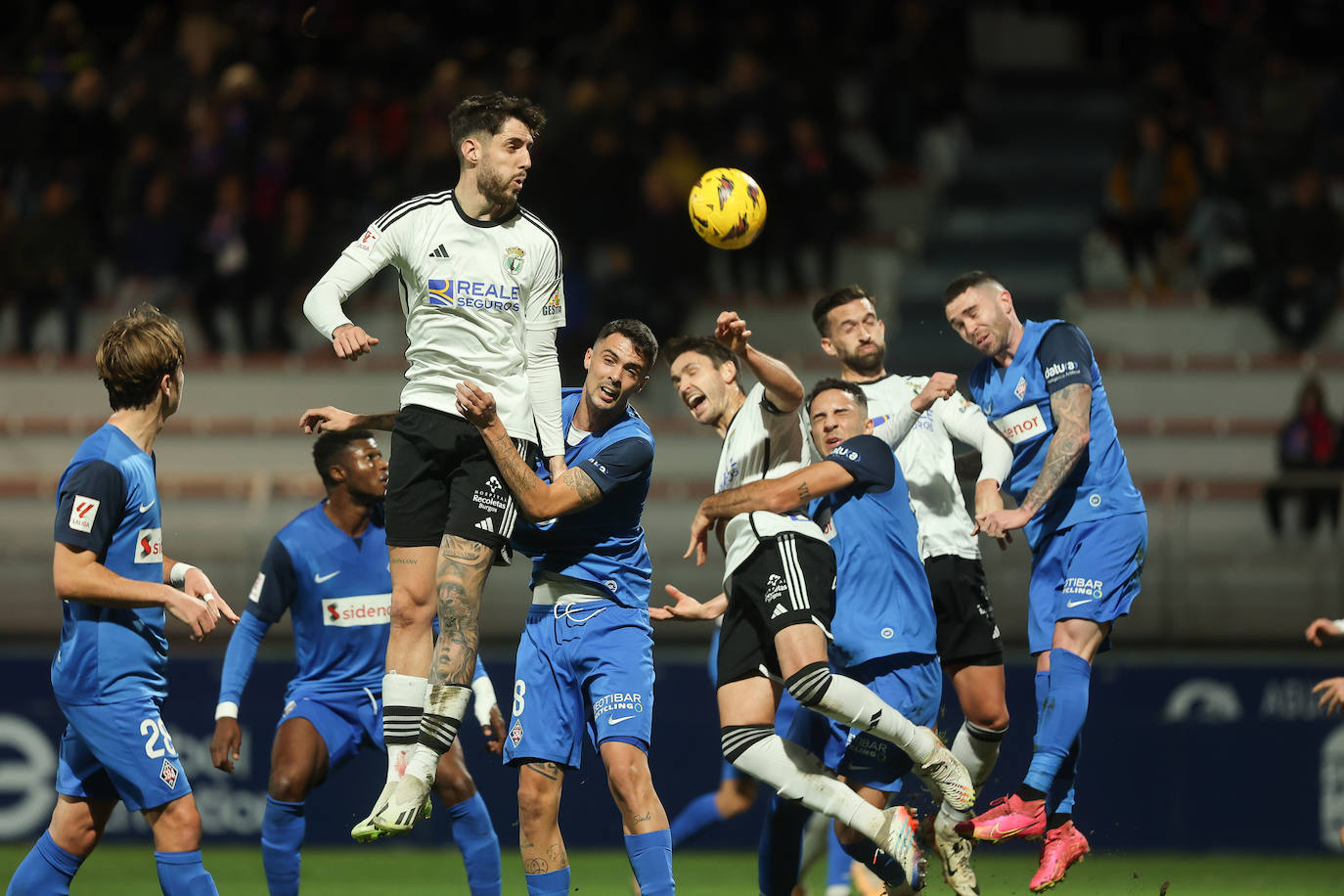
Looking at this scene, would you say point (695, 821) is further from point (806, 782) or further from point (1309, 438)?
point (1309, 438)

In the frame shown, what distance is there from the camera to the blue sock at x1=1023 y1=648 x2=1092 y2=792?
700 centimetres

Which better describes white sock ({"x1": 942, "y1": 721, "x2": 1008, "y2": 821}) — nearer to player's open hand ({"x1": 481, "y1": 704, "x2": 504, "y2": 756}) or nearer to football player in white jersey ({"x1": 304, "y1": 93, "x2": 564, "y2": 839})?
player's open hand ({"x1": 481, "y1": 704, "x2": 504, "y2": 756})

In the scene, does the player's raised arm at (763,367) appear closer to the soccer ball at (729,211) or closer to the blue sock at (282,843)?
the soccer ball at (729,211)

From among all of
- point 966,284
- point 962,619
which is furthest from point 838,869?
point 966,284

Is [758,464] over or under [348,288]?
under

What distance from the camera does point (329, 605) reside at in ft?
25.3

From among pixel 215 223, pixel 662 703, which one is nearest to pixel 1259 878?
pixel 662 703

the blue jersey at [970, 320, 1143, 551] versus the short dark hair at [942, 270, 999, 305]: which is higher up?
the short dark hair at [942, 270, 999, 305]

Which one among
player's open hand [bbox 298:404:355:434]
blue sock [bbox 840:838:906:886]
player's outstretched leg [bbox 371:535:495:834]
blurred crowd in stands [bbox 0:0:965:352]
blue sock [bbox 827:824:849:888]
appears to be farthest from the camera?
blurred crowd in stands [bbox 0:0:965:352]

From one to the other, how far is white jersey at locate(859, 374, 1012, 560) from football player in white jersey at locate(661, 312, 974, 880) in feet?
2.48

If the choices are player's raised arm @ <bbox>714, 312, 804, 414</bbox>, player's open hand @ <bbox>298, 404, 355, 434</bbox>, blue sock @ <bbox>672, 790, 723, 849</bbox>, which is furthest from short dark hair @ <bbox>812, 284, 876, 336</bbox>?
blue sock @ <bbox>672, 790, 723, 849</bbox>

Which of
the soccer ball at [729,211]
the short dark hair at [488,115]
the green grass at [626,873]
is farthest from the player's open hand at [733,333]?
the green grass at [626,873]

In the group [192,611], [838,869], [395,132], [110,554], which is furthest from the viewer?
[395,132]

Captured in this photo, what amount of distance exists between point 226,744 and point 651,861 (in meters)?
2.10
